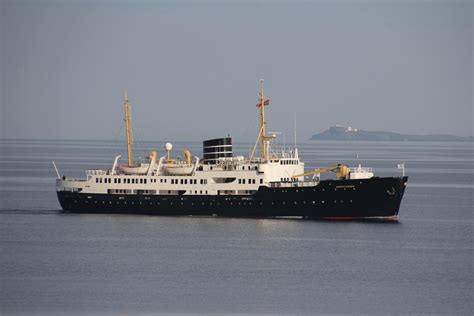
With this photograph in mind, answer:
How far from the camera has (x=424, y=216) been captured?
3216 inches

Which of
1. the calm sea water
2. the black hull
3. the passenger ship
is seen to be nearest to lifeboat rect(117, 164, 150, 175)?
the passenger ship

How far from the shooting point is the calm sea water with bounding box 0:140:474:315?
50156 mm

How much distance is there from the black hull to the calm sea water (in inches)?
37.2

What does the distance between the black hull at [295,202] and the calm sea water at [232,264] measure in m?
0.95

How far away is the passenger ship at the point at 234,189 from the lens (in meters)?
74.2

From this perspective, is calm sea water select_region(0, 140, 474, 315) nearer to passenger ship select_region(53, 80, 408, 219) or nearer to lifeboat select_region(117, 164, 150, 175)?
passenger ship select_region(53, 80, 408, 219)

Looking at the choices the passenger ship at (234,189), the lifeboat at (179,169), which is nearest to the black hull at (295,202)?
the passenger ship at (234,189)

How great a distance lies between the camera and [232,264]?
59.5 m

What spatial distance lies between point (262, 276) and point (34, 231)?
68.3ft

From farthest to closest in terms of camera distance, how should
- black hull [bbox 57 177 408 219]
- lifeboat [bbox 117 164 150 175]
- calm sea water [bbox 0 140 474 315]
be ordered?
lifeboat [bbox 117 164 150 175]
black hull [bbox 57 177 408 219]
calm sea water [bbox 0 140 474 315]

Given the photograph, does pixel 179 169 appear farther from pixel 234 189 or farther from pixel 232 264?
pixel 232 264

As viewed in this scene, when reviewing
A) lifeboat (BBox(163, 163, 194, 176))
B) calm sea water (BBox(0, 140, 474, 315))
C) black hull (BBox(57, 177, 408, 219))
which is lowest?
calm sea water (BBox(0, 140, 474, 315))

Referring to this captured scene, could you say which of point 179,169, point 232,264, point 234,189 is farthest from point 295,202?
point 232,264

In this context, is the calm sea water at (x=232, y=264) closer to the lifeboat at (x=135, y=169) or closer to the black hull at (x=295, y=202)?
the black hull at (x=295, y=202)
